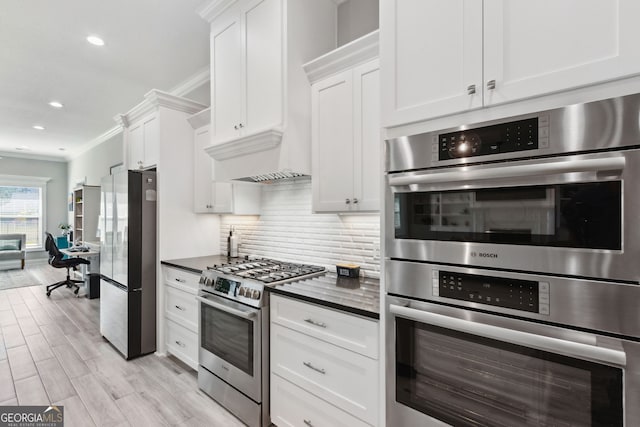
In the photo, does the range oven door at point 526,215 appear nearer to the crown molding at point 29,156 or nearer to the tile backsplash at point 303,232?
the tile backsplash at point 303,232

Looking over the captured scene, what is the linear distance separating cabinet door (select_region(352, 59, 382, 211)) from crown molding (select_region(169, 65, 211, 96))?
2331mm

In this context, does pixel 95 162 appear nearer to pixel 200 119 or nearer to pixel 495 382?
pixel 200 119

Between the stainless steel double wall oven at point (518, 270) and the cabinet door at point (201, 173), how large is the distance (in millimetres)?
2338

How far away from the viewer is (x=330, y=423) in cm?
172

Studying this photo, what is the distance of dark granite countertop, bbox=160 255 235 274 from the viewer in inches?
109

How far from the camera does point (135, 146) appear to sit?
3.71 m

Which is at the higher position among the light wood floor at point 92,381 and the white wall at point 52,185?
the white wall at point 52,185

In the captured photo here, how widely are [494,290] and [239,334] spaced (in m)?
1.64

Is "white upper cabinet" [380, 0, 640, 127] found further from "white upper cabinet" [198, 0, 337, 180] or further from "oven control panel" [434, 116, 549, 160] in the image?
"white upper cabinet" [198, 0, 337, 180]

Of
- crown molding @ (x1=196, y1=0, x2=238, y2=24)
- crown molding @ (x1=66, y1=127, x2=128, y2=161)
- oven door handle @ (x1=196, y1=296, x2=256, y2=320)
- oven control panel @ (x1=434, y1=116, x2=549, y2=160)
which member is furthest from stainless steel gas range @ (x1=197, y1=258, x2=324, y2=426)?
crown molding @ (x1=66, y1=127, x2=128, y2=161)

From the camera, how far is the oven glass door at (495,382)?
3.26ft

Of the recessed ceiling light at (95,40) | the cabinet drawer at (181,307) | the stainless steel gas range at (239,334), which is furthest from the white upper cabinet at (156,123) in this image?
the stainless steel gas range at (239,334)

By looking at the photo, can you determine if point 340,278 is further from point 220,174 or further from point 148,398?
point 148,398

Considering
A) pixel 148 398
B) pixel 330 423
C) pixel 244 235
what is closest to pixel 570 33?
pixel 330 423
